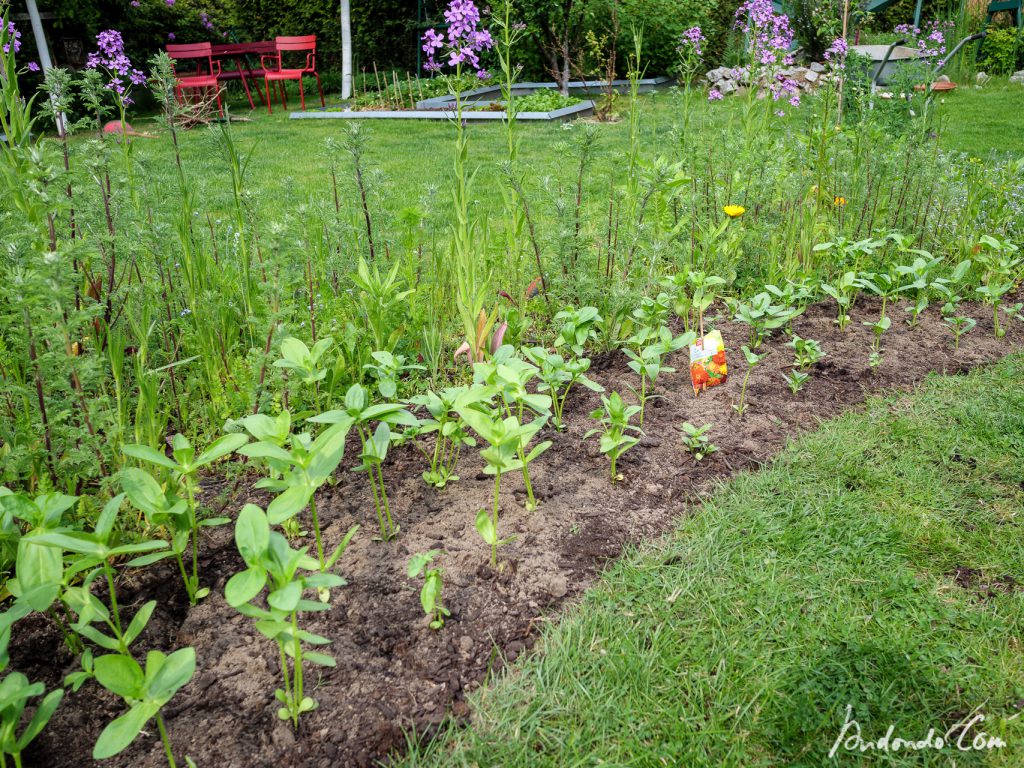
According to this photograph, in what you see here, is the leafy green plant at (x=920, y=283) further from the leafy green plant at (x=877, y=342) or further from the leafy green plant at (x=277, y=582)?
the leafy green plant at (x=277, y=582)

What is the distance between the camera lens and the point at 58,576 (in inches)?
52.0

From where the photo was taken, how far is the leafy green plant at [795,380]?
2.58 meters

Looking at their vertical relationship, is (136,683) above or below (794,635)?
above

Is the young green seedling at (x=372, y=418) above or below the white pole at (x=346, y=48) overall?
below

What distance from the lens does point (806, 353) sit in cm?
278

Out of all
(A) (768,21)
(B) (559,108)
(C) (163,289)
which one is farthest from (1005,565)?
(B) (559,108)

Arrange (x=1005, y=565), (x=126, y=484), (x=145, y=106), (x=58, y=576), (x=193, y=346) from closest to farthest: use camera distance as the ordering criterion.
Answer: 1. (x=58, y=576)
2. (x=126, y=484)
3. (x=1005, y=565)
4. (x=193, y=346)
5. (x=145, y=106)

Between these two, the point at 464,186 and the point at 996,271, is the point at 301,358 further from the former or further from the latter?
the point at 996,271

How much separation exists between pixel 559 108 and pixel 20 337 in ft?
27.6

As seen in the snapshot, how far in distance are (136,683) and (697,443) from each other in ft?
5.31

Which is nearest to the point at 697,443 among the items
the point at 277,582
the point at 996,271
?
the point at 277,582

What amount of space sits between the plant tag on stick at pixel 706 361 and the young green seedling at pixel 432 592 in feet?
4.28

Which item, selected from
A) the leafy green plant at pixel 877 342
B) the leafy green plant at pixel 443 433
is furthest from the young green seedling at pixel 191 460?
the leafy green plant at pixel 877 342

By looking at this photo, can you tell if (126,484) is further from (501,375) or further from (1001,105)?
(1001,105)
